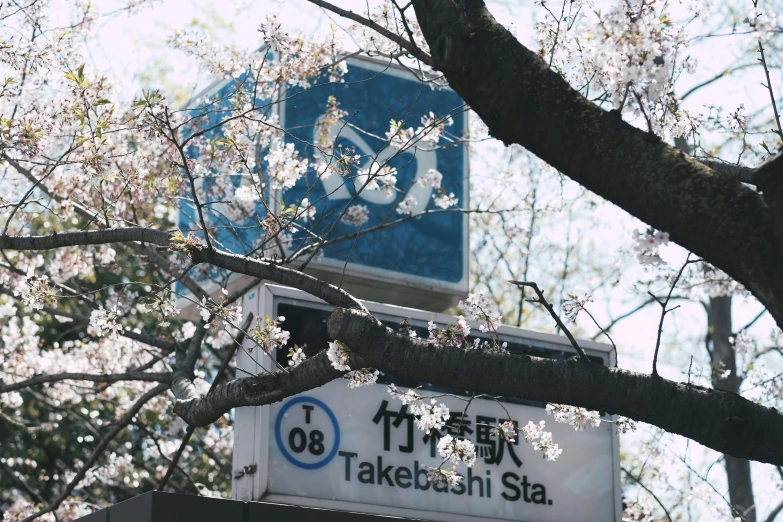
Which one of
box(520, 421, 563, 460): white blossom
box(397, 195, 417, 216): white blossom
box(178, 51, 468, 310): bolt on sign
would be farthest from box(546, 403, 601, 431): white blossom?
box(397, 195, 417, 216): white blossom

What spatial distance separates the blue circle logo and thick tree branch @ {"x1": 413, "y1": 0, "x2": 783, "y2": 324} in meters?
2.62

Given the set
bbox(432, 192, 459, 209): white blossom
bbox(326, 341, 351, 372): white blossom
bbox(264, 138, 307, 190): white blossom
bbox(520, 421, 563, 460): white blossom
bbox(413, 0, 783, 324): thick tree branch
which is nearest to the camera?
bbox(413, 0, 783, 324): thick tree branch

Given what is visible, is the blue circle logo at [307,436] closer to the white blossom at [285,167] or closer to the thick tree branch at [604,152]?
the white blossom at [285,167]

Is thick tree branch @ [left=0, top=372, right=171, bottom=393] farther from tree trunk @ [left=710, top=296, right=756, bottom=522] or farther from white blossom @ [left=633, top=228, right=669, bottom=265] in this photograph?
tree trunk @ [left=710, top=296, right=756, bottom=522]

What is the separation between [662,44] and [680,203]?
3.50ft

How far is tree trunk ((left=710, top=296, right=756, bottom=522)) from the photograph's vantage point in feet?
32.8

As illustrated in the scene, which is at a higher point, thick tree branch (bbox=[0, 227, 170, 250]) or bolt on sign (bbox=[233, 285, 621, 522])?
thick tree branch (bbox=[0, 227, 170, 250])

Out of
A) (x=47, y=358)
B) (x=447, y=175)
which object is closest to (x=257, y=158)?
(x=447, y=175)

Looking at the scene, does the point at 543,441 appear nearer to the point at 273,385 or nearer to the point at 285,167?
the point at 273,385

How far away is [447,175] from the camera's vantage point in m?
8.02

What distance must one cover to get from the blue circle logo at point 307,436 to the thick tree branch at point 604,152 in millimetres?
2616

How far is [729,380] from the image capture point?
10586 mm

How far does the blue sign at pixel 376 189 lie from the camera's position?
7309 millimetres

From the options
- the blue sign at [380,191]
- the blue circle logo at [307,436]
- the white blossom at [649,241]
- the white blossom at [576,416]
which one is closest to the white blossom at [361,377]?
the blue circle logo at [307,436]
